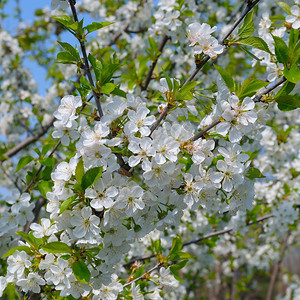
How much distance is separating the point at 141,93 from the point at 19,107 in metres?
2.85

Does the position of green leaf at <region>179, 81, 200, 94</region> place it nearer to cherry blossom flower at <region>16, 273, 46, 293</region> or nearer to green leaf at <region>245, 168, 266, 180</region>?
green leaf at <region>245, 168, 266, 180</region>

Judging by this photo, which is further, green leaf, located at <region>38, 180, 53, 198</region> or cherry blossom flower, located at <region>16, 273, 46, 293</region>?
green leaf, located at <region>38, 180, 53, 198</region>

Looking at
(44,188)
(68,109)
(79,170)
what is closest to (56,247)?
(79,170)

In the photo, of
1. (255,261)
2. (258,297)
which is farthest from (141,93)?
(258,297)

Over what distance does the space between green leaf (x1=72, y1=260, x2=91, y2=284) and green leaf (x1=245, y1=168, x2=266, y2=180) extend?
0.88m

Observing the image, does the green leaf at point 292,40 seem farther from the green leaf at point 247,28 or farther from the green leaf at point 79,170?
the green leaf at point 79,170

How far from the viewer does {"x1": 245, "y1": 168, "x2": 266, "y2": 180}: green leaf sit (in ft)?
5.32

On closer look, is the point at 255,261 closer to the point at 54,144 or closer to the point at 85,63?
the point at 54,144

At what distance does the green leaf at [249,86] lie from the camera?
1.47 meters

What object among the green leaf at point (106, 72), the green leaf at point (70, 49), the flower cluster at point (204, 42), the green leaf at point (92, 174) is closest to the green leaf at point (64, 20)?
the green leaf at point (70, 49)

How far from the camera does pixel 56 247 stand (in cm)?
150

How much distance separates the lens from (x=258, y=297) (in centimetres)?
1555

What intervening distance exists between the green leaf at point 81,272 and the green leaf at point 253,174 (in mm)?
880

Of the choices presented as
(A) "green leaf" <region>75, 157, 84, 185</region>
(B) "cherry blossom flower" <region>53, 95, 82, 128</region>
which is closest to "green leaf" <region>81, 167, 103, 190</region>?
(A) "green leaf" <region>75, 157, 84, 185</region>
